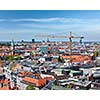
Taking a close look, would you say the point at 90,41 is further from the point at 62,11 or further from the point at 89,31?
the point at 62,11

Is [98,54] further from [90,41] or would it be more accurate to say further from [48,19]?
[48,19]

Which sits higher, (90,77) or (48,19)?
(48,19)

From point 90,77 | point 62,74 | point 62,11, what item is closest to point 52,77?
point 62,74

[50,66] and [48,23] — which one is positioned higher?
[48,23]

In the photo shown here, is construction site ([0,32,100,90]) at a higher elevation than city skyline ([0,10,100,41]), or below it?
below

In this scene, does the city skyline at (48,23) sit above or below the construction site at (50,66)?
above
